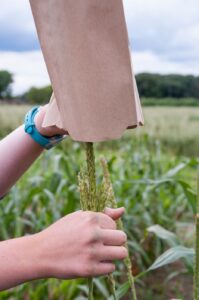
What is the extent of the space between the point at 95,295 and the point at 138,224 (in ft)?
1.73

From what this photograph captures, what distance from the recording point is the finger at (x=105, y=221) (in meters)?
0.42

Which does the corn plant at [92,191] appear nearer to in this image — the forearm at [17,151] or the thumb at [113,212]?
the thumb at [113,212]

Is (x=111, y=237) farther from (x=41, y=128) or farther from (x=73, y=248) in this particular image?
(x=41, y=128)

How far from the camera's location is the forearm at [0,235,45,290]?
440 mm

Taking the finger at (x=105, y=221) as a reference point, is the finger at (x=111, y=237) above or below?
below

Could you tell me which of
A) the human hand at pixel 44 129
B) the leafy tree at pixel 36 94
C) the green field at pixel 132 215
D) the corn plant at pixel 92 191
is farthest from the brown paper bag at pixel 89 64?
the leafy tree at pixel 36 94

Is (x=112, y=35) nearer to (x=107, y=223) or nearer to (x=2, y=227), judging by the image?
(x=107, y=223)

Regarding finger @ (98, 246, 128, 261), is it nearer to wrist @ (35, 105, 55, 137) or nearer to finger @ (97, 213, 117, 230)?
finger @ (97, 213, 117, 230)

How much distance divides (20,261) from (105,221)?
9 centimetres

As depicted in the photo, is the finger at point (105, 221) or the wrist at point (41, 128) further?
the wrist at point (41, 128)

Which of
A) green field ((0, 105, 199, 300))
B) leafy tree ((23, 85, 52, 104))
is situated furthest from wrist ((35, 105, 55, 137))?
leafy tree ((23, 85, 52, 104))

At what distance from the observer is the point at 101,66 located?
1.33ft

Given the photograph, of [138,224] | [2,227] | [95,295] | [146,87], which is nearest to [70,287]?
[95,295]

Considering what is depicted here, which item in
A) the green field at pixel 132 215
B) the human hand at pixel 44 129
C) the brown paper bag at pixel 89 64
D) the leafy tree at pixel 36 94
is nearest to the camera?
the brown paper bag at pixel 89 64
